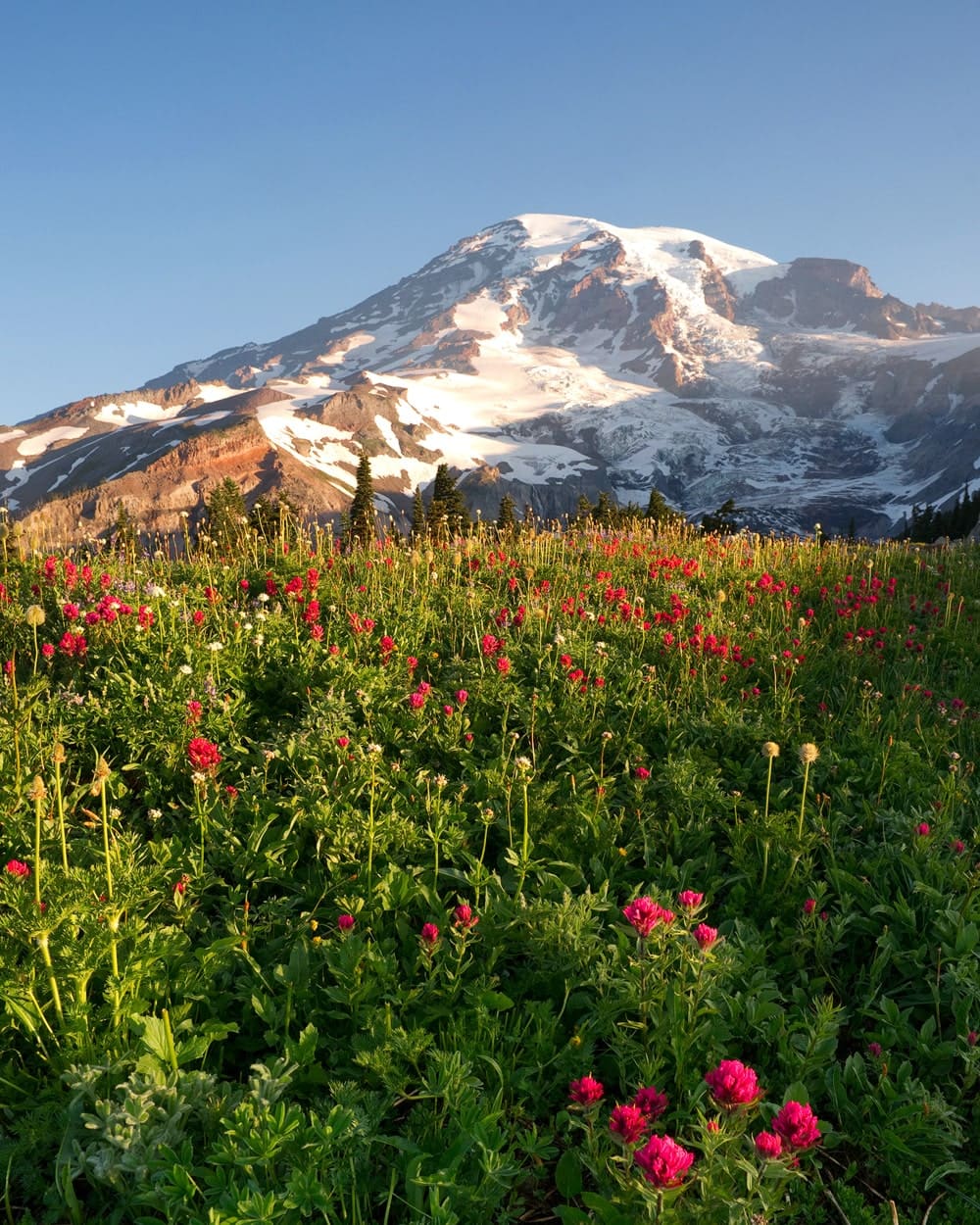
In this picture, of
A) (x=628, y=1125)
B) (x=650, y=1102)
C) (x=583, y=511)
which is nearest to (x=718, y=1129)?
(x=650, y=1102)

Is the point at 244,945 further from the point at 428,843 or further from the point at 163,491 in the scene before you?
the point at 163,491

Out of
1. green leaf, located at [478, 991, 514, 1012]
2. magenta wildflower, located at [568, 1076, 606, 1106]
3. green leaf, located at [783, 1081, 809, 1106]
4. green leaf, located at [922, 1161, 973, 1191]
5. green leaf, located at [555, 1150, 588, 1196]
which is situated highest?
magenta wildflower, located at [568, 1076, 606, 1106]

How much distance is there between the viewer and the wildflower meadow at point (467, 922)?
2.27 meters

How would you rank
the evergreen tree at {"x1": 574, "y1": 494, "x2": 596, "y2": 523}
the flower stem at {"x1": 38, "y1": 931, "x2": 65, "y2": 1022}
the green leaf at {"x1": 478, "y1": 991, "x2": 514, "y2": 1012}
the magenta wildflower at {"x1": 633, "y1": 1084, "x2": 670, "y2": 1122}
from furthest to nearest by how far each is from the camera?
1. the evergreen tree at {"x1": 574, "y1": 494, "x2": 596, "y2": 523}
2. the green leaf at {"x1": 478, "y1": 991, "x2": 514, "y2": 1012}
3. the flower stem at {"x1": 38, "y1": 931, "x2": 65, "y2": 1022}
4. the magenta wildflower at {"x1": 633, "y1": 1084, "x2": 670, "y2": 1122}

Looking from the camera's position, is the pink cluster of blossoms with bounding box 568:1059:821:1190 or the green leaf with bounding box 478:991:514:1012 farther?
the green leaf with bounding box 478:991:514:1012

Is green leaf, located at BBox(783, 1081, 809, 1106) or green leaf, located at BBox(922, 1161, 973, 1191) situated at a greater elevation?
green leaf, located at BBox(783, 1081, 809, 1106)

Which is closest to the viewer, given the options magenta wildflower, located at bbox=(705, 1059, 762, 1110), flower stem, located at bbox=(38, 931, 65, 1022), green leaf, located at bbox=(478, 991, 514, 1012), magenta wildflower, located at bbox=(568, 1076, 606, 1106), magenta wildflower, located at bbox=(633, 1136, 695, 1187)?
magenta wildflower, located at bbox=(633, 1136, 695, 1187)

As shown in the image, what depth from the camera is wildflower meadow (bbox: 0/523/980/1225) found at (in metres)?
2.27

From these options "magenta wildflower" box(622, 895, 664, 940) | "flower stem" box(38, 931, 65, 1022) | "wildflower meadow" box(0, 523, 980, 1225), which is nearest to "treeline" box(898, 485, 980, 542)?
"wildflower meadow" box(0, 523, 980, 1225)

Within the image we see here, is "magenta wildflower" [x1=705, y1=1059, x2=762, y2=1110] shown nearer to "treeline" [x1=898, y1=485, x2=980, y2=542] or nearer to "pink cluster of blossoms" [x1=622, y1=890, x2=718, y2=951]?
"pink cluster of blossoms" [x1=622, y1=890, x2=718, y2=951]

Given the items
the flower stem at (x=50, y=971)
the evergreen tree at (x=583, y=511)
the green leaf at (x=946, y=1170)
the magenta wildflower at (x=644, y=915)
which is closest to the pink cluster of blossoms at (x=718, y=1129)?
the magenta wildflower at (x=644, y=915)

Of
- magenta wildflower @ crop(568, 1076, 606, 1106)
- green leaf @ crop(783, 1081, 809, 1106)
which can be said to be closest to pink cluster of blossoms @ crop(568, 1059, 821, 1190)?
magenta wildflower @ crop(568, 1076, 606, 1106)

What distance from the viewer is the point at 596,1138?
2258 millimetres

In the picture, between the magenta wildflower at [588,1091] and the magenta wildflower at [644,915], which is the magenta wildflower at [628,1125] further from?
the magenta wildflower at [644,915]
